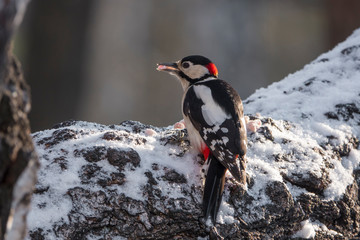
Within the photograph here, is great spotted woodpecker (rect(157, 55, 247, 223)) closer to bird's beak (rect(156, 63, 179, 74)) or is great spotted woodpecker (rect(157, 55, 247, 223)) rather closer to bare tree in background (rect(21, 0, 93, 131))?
bird's beak (rect(156, 63, 179, 74))

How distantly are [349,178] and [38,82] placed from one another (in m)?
5.41

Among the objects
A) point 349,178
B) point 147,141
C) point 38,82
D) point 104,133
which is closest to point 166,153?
point 147,141

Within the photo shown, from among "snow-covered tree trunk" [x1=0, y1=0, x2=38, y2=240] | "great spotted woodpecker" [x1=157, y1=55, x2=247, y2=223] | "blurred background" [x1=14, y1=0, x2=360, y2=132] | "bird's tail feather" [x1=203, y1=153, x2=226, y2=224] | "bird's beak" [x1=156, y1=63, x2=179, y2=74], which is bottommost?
"blurred background" [x1=14, y1=0, x2=360, y2=132]

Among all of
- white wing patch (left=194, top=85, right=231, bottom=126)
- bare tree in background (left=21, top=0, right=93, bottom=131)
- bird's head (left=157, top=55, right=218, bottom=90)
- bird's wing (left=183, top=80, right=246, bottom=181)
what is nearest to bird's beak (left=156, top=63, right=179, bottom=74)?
bird's head (left=157, top=55, right=218, bottom=90)

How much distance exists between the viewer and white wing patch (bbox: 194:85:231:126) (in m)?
3.18

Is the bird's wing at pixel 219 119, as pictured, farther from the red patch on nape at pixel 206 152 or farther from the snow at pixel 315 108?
the snow at pixel 315 108

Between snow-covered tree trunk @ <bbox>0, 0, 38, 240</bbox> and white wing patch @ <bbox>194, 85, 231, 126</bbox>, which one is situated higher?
snow-covered tree trunk @ <bbox>0, 0, 38, 240</bbox>

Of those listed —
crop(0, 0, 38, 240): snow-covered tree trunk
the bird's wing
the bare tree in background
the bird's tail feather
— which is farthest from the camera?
the bare tree in background

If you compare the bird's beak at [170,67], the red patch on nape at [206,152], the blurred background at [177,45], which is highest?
the bird's beak at [170,67]

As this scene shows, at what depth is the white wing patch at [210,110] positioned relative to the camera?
3182 millimetres

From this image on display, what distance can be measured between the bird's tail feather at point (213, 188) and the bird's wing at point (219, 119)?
4cm

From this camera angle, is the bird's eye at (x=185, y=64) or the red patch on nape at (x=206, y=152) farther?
the bird's eye at (x=185, y=64)

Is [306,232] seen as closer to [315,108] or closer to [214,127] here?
[214,127]

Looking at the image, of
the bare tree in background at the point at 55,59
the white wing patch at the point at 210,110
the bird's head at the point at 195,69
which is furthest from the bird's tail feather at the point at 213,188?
the bare tree in background at the point at 55,59
